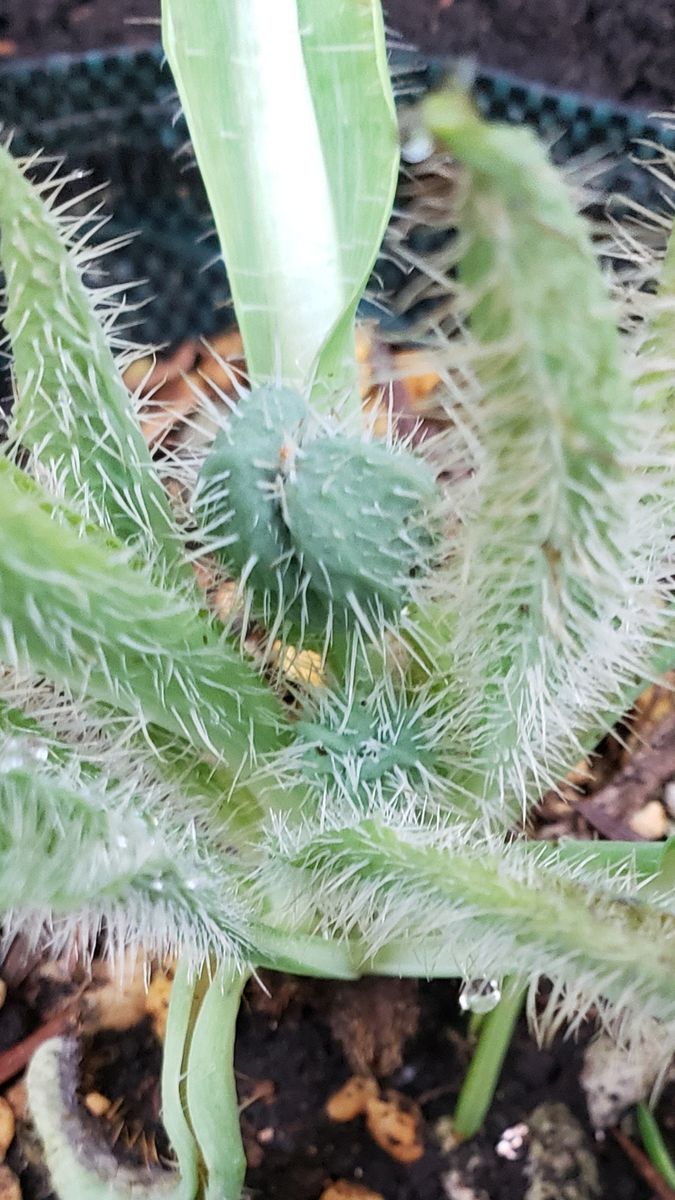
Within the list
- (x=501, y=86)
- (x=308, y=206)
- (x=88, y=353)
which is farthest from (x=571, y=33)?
(x=88, y=353)

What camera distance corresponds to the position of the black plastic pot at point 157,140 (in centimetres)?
89

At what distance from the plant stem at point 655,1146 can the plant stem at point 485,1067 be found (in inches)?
3.3

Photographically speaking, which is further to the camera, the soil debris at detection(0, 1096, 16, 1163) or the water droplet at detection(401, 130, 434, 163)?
the soil debris at detection(0, 1096, 16, 1163)

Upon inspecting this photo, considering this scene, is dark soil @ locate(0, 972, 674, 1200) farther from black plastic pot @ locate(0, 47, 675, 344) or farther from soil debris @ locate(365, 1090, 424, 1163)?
black plastic pot @ locate(0, 47, 675, 344)

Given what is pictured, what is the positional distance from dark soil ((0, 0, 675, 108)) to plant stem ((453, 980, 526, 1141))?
80cm

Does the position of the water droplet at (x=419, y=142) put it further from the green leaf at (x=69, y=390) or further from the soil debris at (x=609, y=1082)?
the soil debris at (x=609, y=1082)

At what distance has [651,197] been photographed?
0.92m

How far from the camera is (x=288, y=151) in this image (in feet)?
1.80

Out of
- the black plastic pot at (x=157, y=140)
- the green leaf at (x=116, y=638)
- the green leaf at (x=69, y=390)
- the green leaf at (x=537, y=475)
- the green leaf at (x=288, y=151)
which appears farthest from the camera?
the black plastic pot at (x=157, y=140)

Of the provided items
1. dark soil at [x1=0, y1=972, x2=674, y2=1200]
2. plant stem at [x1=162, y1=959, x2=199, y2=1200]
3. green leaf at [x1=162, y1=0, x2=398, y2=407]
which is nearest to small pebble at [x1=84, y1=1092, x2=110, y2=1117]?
dark soil at [x1=0, y1=972, x2=674, y2=1200]

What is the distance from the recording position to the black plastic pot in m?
0.89

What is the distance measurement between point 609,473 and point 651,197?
2.46 feet

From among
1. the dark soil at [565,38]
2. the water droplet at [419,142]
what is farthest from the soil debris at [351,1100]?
the dark soil at [565,38]

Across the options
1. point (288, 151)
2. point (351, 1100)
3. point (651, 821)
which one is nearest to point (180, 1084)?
point (351, 1100)
